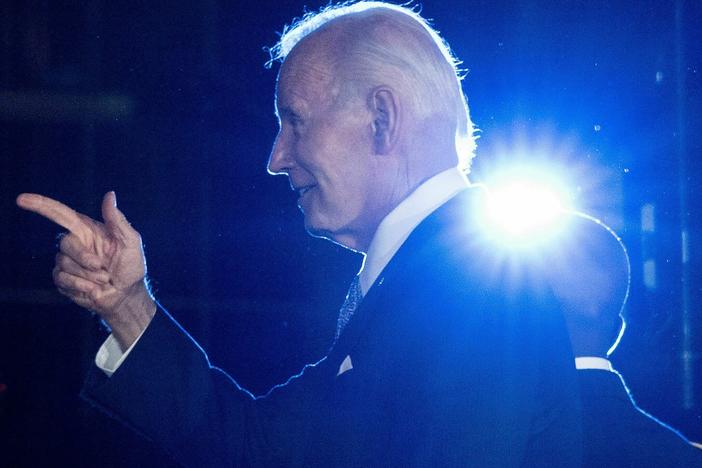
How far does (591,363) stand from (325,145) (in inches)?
17.3

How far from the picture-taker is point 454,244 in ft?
2.81

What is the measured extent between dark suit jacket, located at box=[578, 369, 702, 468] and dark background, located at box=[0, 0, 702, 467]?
1.48 meters

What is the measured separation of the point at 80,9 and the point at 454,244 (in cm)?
198

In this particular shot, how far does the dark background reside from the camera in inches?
89.4

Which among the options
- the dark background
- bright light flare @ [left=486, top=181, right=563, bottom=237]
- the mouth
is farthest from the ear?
the dark background

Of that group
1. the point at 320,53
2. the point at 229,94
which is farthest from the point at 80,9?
the point at 320,53

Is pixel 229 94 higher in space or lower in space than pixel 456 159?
higher

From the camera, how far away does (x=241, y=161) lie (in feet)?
7.99

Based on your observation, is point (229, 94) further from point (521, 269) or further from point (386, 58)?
point (521, 269)

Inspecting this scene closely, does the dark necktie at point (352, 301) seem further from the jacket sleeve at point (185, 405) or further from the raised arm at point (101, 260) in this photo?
the raised arm at point (101, 260)

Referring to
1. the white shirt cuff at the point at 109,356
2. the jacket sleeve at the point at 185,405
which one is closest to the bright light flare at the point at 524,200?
the jacket sleeve at the point at 185,405

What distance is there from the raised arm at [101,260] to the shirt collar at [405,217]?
0.29m

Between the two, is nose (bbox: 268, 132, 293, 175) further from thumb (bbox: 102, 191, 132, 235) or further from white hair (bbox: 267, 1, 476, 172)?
thumb (bbox: 102, 191, 132, 235)

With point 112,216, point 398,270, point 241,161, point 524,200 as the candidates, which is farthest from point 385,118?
point 241,161
